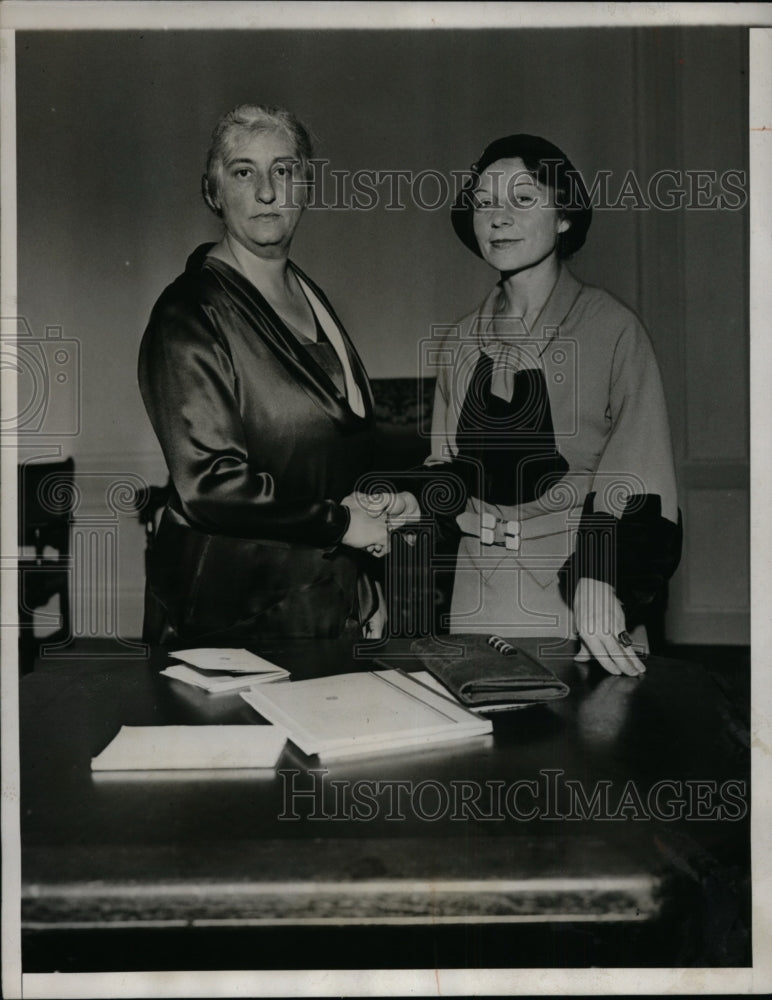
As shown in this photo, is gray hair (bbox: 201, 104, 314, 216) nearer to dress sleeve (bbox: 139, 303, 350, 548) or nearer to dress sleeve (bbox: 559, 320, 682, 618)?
dress sleeve (bbox: 139, 303, 350, 548)

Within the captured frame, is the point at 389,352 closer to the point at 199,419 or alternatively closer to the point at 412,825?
the point at 199,419

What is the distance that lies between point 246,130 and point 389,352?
1.81ft

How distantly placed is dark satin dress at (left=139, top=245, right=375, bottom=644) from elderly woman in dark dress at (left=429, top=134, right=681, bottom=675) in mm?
232

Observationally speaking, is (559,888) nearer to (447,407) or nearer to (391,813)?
(391,813)

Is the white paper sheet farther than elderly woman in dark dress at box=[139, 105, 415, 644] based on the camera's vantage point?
No

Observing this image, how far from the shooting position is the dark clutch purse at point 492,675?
1.61 meters

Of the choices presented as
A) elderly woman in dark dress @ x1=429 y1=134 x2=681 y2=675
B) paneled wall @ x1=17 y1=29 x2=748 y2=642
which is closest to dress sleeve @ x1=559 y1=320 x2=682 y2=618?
elderly woman in dark dress @ x1=429 y1=134 x2=681 y2=675

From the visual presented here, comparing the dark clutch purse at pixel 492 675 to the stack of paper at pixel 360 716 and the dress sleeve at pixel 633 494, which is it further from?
the dress sleeve at pixel 633 494

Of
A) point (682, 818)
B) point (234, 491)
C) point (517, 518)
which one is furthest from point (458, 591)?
point (682, 818)

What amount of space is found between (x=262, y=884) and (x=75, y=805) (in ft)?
1.13

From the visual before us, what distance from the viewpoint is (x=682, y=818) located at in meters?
1.75

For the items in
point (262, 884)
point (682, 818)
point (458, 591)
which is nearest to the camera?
point (262, 884)

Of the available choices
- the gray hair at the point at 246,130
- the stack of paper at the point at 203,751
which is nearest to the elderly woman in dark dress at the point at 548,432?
the gray hair at the point at 246,130

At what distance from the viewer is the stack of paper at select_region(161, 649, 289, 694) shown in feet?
5.54
